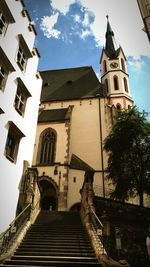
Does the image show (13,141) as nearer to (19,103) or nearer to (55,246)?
(19,103)

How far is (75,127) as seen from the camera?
25953 millimetres

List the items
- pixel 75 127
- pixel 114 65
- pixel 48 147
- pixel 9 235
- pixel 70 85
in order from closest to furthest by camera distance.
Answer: pixel 9 235, pixel 48 147, pixel 75 127, pixel 114 65, pixel 70 85

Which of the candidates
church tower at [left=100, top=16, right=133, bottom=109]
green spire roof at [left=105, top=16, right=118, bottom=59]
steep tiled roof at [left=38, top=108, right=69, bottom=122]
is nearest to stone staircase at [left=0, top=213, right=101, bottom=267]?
steep tiled roof at [left=38, top=108, right=69, bottom=122]

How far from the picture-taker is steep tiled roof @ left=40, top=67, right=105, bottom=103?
29.5 m

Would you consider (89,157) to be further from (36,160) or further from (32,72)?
(32,72)

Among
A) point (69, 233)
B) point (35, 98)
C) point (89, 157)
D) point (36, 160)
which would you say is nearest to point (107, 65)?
point (89, 157)

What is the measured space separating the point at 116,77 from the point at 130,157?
16508 millimetres

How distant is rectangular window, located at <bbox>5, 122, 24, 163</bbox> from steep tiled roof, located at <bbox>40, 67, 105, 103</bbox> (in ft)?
59.2

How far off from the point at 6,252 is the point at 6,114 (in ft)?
19.0

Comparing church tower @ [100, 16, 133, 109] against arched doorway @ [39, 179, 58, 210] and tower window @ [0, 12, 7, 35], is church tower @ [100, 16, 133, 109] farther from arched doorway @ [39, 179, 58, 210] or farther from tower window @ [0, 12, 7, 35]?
tower window @ [0, 12, 7, 35]

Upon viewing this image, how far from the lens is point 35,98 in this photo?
14.4 metres

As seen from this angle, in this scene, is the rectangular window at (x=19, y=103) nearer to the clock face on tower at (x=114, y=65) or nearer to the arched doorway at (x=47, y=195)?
the arched doorway at (x=47, y=195)

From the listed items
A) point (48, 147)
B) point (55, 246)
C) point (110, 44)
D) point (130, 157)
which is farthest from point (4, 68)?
point (110, 44)

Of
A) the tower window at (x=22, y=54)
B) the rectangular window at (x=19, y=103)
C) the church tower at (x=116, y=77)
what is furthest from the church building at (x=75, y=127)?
the tower window at (x=22, y=54)
